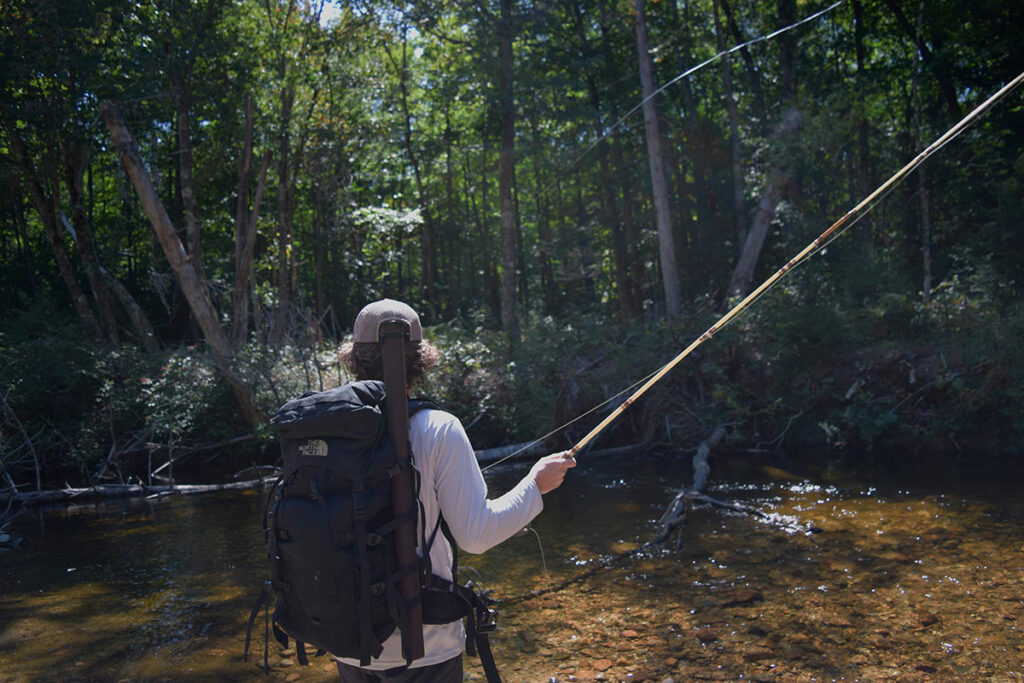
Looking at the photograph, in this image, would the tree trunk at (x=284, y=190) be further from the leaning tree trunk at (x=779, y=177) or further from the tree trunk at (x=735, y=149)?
the tree trunk at (x=735, y=149)

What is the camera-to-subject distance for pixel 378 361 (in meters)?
2.43

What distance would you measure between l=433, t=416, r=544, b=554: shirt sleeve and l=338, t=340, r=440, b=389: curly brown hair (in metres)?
0.29

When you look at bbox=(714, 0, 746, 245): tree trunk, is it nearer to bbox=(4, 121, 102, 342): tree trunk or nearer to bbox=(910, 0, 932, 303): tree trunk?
bbox=(910, 0, 932, 303): tree trunk

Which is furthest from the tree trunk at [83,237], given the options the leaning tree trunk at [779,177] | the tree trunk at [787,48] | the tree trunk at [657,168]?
the tree trunk at [787,48]

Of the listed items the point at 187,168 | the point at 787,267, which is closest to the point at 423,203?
the point at 187,168

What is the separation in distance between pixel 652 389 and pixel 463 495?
11103mm

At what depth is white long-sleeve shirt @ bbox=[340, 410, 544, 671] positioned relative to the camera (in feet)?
7.23

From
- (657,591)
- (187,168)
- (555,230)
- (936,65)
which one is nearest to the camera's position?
(657,591)

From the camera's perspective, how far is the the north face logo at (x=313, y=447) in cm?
209

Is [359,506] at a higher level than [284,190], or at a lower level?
lower

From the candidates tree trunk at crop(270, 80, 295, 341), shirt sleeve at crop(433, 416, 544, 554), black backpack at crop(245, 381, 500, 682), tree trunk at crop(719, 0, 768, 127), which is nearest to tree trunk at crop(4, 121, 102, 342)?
tree trunk at crop(270, 80, 295, 341)

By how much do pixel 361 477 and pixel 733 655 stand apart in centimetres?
380

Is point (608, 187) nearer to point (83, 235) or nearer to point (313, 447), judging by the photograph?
point (83, 235)

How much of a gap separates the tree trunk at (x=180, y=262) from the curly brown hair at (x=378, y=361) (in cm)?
1138
